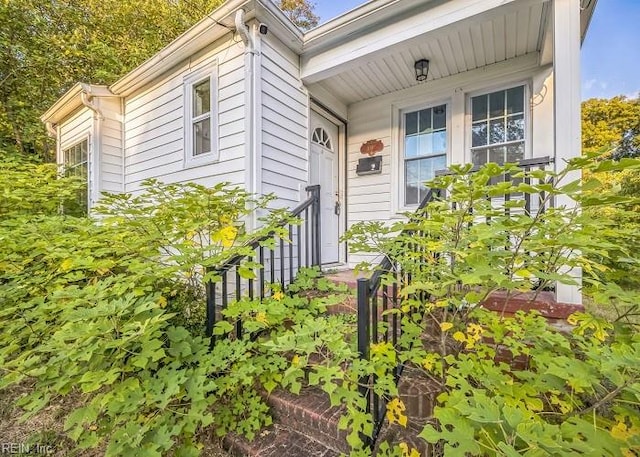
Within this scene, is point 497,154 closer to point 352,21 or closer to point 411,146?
point 411,146

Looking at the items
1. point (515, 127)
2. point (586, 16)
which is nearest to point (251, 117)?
point (515, 127)

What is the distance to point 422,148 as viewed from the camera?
14.5 ft

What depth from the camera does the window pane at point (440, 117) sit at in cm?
424

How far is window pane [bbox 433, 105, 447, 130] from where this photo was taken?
424cm

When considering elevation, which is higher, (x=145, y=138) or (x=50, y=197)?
(x=145, y=138)

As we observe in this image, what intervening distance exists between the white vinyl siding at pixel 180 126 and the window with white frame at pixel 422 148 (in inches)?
99.1

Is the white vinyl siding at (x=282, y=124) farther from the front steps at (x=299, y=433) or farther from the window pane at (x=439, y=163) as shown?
the front steps at (x=299, y=433)

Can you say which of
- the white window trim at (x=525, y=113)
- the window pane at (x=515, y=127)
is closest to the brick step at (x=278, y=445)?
the white window trim at (x=525, y=113)

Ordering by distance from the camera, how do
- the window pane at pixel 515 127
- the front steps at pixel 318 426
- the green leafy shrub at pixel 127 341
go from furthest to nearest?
the window pane at pixel 515 127
the front steps at pixel 318 426
the green leafy shrub at pixel 127 341

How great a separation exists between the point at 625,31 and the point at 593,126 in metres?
3.92

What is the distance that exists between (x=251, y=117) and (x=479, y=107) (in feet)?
10.2

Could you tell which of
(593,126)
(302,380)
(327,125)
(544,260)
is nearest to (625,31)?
(593,126)

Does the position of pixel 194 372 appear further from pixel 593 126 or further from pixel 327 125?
pixel 593 126

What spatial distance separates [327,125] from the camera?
15.4 ft
